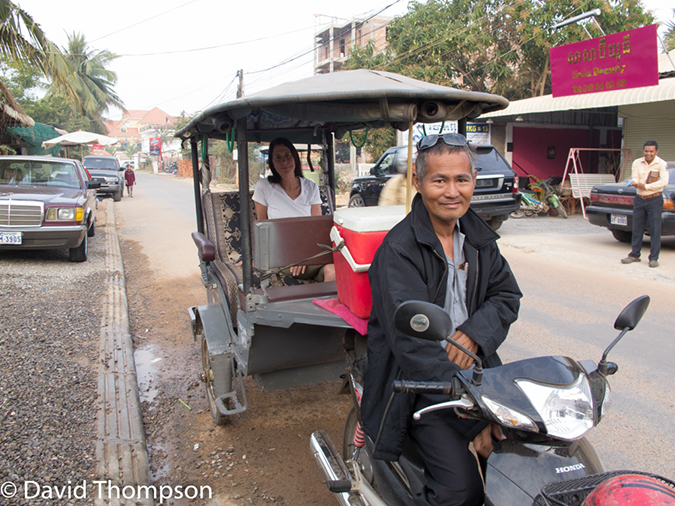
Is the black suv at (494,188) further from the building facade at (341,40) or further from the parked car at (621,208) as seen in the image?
the building facade at (341,40)

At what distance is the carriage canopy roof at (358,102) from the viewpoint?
2436 mm

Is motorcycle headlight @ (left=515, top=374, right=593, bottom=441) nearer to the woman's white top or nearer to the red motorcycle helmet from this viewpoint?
the red motorcycle helmet

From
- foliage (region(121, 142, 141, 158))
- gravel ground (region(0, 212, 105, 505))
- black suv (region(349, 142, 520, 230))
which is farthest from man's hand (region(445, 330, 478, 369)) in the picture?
foliage (region(121, 142, 141, 158))

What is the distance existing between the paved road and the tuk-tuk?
66cm

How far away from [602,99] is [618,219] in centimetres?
464

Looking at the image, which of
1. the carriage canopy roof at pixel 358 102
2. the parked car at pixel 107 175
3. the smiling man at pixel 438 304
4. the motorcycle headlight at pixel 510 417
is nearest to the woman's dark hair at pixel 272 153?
the carriage canopy roof at pixel 358 102

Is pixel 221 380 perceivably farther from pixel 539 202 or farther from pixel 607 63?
pixel 539 202

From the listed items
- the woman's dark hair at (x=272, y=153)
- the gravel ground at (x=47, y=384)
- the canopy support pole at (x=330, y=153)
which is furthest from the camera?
the canopy support pole at (x=330, y=153)

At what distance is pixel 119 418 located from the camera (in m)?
3.41

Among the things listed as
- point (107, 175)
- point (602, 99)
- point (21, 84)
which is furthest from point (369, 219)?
point (21, 84)

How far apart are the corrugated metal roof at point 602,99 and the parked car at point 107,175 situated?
51.9ft

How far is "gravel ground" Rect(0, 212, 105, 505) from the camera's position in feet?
8.99

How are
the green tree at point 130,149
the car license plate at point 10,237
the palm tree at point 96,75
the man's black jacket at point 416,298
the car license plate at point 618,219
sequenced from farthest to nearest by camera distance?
1. the green tree at point 130,149
2. the palm tree at point 96,75
3. the car license plate at point 618,219
4. the car license plate at point 10,237
5. the man's black jacket at point 416,298

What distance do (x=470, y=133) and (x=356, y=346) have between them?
15135 millimetres
